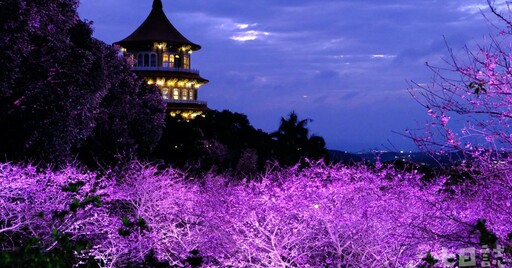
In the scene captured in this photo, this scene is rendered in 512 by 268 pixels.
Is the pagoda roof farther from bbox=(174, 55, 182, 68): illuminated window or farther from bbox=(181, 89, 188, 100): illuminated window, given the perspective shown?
bbox=(181, 89, 188, 100): illuminated window

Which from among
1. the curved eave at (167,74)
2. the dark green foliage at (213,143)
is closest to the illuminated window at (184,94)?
the curved eave at (167,74)

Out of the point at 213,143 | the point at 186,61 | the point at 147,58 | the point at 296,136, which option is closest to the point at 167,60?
the point at 147,58

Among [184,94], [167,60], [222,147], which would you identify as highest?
[167,60]

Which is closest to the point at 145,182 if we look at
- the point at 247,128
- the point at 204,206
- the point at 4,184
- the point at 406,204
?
the point at 204,206

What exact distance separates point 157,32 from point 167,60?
2738 millimetres

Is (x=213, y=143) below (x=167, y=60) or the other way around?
below

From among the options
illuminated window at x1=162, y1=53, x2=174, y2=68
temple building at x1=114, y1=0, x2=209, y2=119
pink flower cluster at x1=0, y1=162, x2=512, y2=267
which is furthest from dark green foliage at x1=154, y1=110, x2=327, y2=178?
illuminated window at x1=162, y1=53, x2=174, y2=68

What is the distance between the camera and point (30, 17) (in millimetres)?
15773

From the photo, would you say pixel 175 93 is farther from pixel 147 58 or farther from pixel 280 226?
pixel 280 226

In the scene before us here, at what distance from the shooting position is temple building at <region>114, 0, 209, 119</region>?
60.9m

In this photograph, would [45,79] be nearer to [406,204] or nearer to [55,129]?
[55,129]

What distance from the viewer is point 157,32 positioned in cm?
6481

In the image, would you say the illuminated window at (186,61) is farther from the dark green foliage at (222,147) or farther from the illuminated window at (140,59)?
the dark green foliage at (222,147)

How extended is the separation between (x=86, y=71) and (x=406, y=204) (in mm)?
9331
